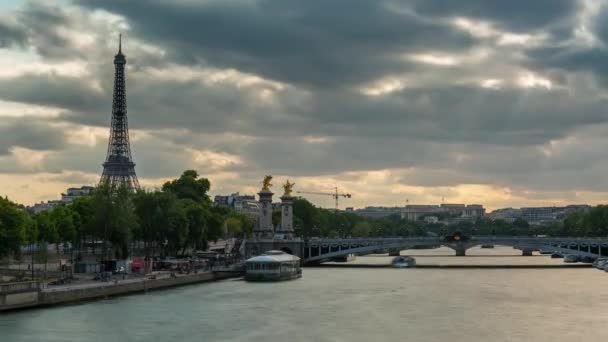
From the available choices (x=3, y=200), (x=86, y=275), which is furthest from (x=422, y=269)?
(x=3, y=200)

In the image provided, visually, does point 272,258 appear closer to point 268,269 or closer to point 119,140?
point 268,269

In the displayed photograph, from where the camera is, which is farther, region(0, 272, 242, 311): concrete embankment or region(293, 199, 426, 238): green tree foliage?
region(293, 199, 426, 238): green tree foliage

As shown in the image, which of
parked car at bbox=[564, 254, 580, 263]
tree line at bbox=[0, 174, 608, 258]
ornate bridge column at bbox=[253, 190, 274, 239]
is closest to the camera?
tree line at bbox=[0, 174, 608, 258]

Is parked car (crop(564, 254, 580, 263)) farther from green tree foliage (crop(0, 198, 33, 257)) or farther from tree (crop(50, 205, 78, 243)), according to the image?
green tree foliage (crop(0, 198, 33, 257))

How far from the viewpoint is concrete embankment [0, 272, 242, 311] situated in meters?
47.7

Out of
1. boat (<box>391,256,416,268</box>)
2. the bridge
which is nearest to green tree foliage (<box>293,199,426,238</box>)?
the bridge

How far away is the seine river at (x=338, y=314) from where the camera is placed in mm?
42844

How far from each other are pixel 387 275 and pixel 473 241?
23518mm

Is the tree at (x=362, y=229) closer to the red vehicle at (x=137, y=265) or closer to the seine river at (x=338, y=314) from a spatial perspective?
the seine river at (x=338, y=314)

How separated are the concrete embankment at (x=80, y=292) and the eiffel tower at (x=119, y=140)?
43602 mm

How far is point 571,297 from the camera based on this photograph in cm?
5934

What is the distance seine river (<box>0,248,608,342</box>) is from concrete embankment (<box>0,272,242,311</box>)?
0.86 metres

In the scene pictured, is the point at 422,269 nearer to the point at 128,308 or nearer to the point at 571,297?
the point at 571,297

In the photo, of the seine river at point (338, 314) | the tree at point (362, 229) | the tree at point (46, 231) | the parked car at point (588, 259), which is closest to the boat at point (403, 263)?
the parked car at point (588, 259)
